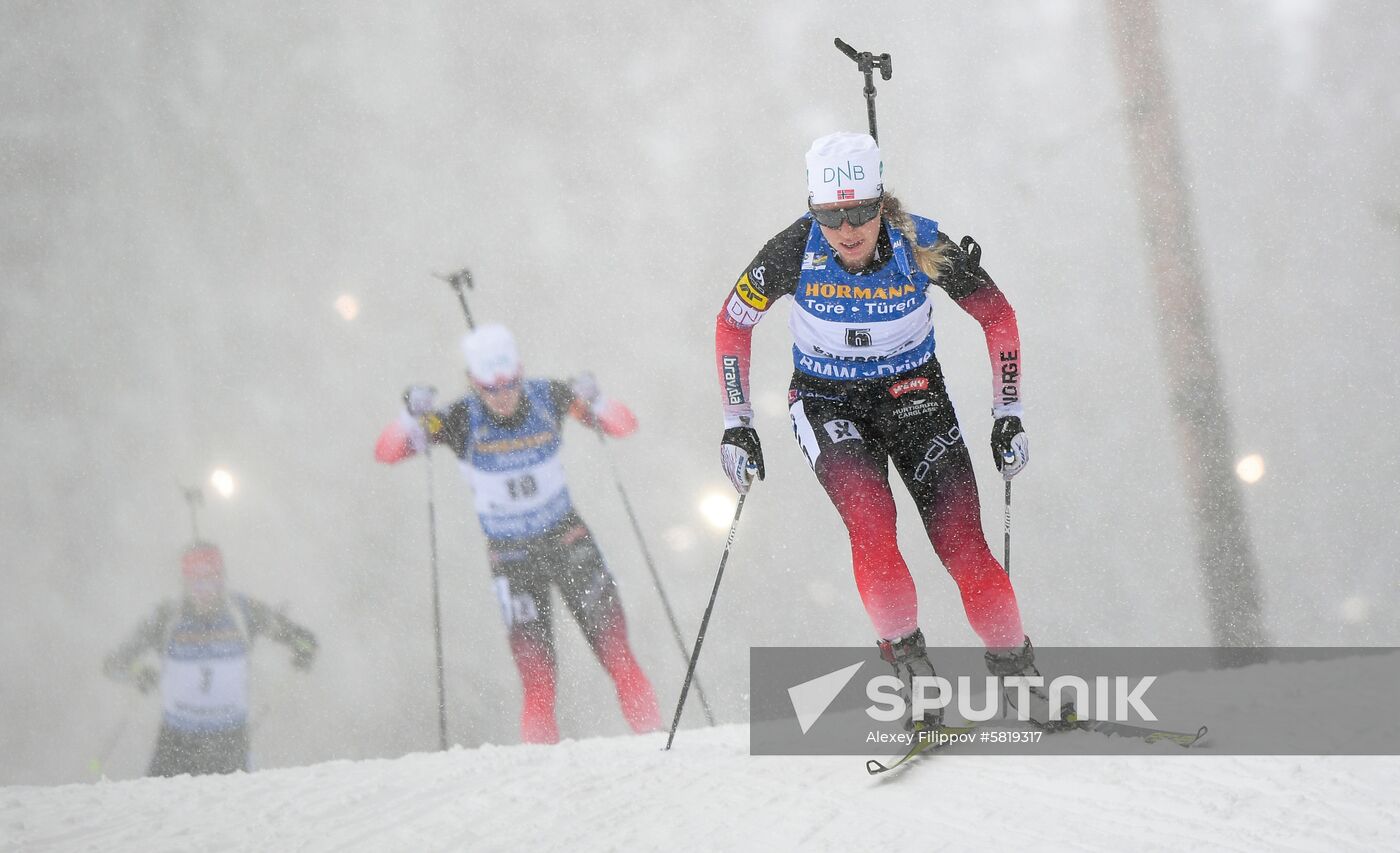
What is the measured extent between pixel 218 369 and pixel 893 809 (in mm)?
13251

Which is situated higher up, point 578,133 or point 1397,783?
point 578,133

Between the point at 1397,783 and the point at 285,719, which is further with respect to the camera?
the point at 285,719

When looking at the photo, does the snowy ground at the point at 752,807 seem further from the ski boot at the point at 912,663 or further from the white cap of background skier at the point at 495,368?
the white cap of background skier at the point at 495,368

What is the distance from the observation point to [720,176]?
13.7 meters

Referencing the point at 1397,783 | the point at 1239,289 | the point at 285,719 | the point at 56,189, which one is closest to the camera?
the point at 1397,783

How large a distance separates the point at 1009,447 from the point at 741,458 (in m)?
0.94

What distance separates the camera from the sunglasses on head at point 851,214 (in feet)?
11.2

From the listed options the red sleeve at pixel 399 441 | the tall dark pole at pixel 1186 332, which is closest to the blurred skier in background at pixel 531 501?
the red sleeve at pixel 399 441

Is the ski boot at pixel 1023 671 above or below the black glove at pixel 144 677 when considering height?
above

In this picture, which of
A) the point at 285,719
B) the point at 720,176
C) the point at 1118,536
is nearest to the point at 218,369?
the point at 285,719

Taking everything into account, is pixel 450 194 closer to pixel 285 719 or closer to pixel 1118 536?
pixel 285 719

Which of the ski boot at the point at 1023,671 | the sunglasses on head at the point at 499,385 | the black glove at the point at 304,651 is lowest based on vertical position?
the black glove at the point at 304,651

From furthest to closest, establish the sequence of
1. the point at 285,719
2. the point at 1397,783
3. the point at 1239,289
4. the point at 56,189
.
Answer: the point at 285,719
the point at 56,189
the point at 1239,289
the point at 1397,783

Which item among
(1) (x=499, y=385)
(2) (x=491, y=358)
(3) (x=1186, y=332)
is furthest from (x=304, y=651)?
(3) (x=1186, y=332)
